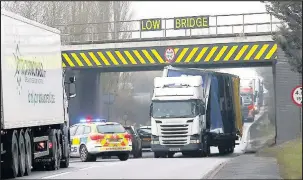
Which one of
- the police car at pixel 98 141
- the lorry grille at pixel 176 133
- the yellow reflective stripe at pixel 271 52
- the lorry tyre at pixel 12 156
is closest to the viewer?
the lorry tyre at pixel 12 156

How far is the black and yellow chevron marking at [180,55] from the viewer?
130 ft

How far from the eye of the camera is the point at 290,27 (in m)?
25.9

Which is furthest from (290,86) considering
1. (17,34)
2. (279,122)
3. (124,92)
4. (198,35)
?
(124,92)

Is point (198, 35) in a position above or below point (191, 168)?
above

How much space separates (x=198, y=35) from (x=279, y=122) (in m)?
5.45

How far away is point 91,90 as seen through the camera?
154ft

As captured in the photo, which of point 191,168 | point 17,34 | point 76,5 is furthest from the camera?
point 76,5

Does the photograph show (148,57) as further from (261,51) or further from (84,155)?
(84,155)

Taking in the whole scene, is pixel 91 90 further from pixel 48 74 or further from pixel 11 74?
pixel 11 74

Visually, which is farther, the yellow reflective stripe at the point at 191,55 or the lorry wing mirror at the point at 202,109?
the yellow reflective stripe at the point at 191,55

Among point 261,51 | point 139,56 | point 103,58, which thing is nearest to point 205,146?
point 261,51

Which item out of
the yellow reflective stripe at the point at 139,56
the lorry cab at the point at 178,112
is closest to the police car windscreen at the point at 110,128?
the lorry cab at the point at 178,112

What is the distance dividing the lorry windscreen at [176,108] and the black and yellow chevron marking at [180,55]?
4886mm

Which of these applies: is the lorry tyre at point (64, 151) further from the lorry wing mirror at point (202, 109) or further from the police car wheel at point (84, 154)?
the lorry wing mirror at point (202, 109)
